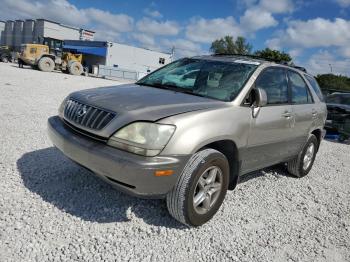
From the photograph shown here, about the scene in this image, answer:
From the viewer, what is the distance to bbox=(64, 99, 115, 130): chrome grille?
113 inches

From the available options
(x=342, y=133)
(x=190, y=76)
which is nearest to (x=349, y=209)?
(x=190, y=76)

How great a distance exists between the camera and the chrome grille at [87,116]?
2.87 m

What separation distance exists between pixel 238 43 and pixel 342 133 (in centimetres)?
7780

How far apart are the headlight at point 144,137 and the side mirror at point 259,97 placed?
1228 millimetres

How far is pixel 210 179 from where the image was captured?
3.17 meters

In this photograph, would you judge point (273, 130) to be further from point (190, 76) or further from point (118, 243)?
point (118, 243)

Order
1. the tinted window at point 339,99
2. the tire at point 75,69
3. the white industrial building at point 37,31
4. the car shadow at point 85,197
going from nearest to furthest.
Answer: the car shadow at point 85,197
the tinted window at point 339,99
the tire at point 75,69
the white industrial building at point 37,31

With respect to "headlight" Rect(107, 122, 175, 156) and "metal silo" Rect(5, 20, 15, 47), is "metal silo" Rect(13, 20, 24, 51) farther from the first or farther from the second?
"headlight" Rect(107, 122, 175, 156)

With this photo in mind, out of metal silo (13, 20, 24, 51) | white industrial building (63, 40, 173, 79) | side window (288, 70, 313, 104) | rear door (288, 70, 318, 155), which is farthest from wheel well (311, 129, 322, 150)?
metal silo (13, 20, 24, 51)

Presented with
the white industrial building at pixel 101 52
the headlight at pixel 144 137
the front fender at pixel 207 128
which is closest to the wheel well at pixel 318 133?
the front fender at pixel 207 128

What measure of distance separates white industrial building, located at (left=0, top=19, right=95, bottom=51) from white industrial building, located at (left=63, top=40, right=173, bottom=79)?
852 inches

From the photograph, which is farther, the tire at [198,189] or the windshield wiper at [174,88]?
the windshield wiper at [174,88]

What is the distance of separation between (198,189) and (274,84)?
6.30ft

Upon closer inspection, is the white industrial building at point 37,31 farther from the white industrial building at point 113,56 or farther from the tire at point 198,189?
the tire at point 198,189
